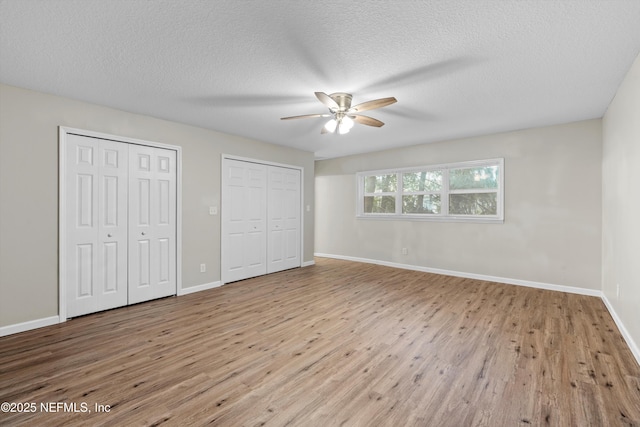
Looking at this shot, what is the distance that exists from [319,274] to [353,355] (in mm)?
3041

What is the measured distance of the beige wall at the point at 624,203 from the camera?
242cm

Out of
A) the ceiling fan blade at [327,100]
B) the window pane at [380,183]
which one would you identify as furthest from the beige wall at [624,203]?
the window pane at [380,183]

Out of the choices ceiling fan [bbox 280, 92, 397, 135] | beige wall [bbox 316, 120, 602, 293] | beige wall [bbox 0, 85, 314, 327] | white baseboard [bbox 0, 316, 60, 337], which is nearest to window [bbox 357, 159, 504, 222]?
beige wall [bbox 316, 120, 602, 293]

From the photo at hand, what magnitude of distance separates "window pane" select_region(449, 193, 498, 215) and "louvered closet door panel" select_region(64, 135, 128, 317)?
17.0 ft

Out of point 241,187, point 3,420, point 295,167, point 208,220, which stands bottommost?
point 3,420

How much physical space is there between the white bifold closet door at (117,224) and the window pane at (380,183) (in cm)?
404

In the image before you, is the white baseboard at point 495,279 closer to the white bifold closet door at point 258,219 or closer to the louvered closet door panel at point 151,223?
the white bifold closet door at point 258,219

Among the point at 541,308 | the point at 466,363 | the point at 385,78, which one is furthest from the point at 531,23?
the point at 541,308

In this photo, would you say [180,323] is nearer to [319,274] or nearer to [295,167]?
[319,274]

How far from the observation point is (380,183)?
6449mm

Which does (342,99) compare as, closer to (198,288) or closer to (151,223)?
(151,223)

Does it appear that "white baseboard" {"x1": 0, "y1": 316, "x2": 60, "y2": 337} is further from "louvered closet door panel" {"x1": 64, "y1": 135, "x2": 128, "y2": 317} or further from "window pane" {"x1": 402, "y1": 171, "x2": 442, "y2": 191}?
"window pane" {"x1": 402, "y1": 171, "x2": 442, "y2": 191}

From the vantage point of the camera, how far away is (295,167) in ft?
19.5

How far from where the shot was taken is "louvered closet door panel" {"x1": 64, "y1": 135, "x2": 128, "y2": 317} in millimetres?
3285
